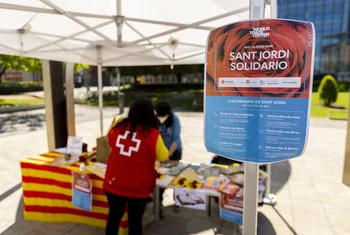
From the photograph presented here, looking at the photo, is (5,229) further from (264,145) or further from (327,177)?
(327,177)

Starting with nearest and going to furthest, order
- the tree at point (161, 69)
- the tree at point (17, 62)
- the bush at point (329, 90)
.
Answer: the tree at point (17, 62) < the bush at point (329, 90) < the tree at point (161, 69)

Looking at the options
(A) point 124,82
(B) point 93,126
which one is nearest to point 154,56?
(B) point 93,126

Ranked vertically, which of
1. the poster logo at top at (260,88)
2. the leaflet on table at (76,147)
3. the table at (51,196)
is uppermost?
the poster logo at top at (260,88)

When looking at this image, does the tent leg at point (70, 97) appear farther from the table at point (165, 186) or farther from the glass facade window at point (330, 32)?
the glass facade window at point (330, 32)

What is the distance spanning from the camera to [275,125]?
57.6 inches

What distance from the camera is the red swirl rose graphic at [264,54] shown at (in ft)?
4.53

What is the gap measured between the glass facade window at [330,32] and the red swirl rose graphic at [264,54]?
4699 cm

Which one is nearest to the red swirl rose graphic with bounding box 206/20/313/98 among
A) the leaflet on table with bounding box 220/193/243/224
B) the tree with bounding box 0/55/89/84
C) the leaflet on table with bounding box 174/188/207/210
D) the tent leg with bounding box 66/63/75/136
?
the leaflet on table with bounding box 220/193/243/224

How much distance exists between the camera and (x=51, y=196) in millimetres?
3457

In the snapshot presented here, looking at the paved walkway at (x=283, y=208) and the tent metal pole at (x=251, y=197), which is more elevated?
the tent metal pole at (x=251, y=197)

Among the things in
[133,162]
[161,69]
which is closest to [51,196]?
[133,162]

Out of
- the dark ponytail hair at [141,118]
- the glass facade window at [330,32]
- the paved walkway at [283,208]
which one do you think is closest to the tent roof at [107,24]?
the dark ponytail hair at [141,118]

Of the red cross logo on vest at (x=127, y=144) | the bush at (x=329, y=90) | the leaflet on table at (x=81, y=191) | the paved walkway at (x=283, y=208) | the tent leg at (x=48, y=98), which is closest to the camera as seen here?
the red cross logo on vest at (x=127, y=144)

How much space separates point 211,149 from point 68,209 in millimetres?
2551
